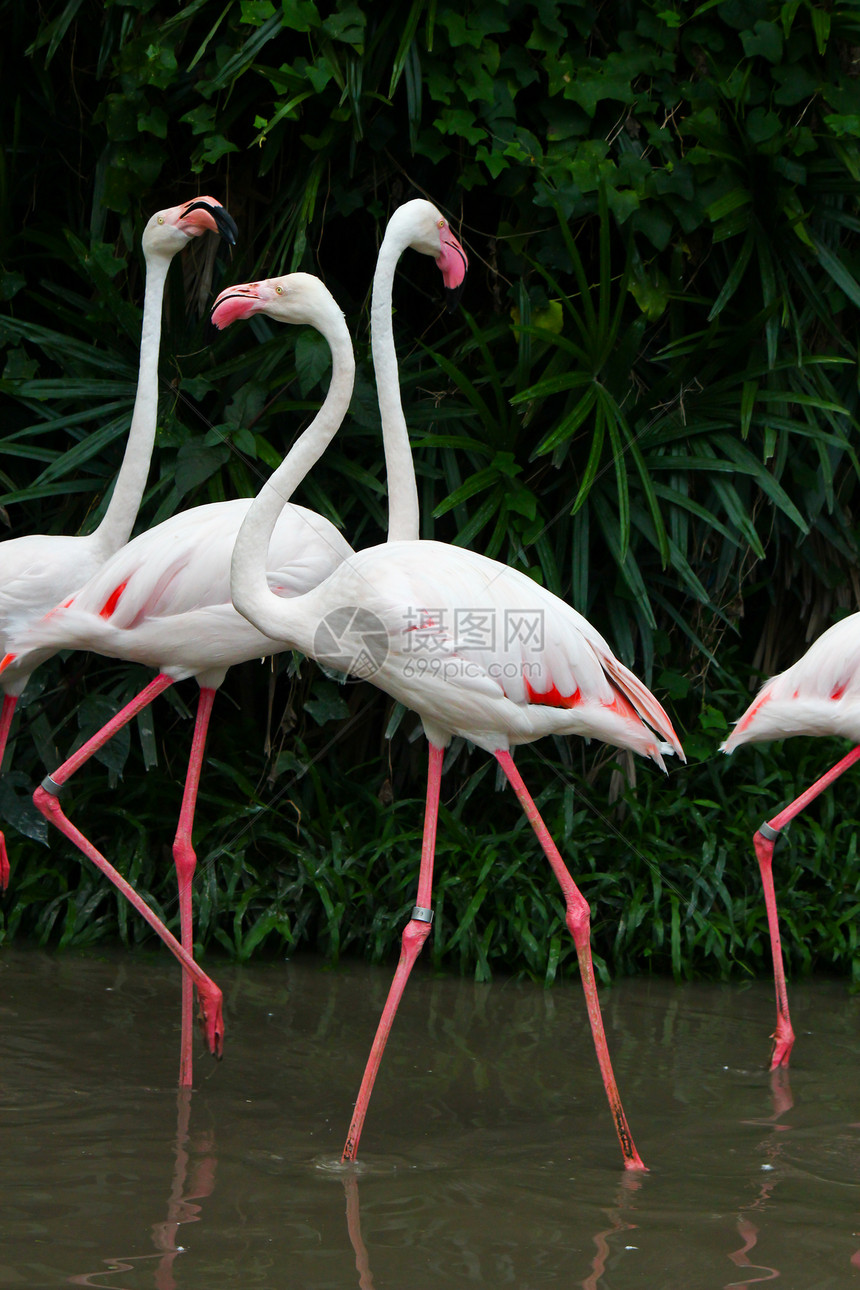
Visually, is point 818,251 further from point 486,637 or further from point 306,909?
point 306,909

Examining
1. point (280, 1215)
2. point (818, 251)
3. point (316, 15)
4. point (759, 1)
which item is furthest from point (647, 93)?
point (280, 1215)

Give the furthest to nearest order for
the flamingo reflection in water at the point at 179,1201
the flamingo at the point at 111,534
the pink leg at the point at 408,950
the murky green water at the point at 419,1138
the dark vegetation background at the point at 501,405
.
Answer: the dark vegetation background at the point at 501,405
the flamingo at the point at 111,534
the pink leg at the point at 408,950
the murky green water at the point at 419,1138
the flamingo reflection in water at the point at 179,1201

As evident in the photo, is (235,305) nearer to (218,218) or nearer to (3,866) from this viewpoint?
(218,218)

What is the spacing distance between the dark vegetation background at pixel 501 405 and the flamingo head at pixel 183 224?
521mm

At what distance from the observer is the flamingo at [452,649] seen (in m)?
3.04

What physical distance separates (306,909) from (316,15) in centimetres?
299

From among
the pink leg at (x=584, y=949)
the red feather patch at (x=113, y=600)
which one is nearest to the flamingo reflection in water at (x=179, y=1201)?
the pink leg at (x=584, y=949)

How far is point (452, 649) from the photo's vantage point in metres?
3.06

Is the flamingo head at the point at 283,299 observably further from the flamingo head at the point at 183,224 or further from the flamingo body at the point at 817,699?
the flamingo body at the point at 817,699

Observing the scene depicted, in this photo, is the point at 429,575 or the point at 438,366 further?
the point at 438,366

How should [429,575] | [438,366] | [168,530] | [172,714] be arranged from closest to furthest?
[429,575] → [168,530] → [438,366] → [172,714]


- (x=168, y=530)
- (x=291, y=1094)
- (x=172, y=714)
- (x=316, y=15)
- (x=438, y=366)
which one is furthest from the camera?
(x=172, y=714)

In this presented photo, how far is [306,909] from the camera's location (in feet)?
15.0

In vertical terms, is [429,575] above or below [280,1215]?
above
